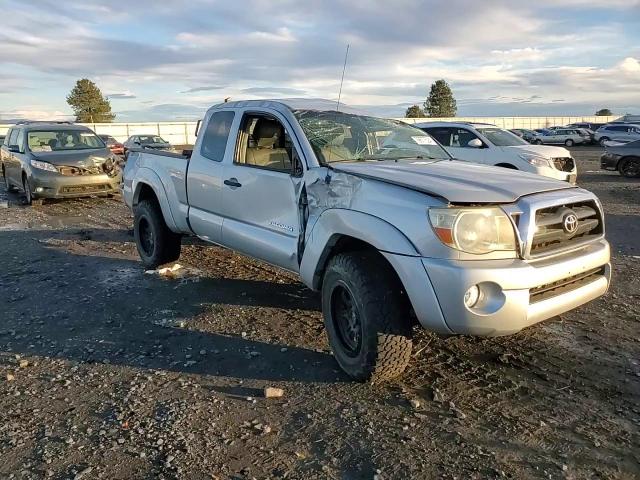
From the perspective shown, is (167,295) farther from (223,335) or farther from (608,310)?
(608,310)

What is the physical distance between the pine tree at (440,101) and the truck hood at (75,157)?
70.7 m

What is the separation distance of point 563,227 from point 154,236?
14.7 feet

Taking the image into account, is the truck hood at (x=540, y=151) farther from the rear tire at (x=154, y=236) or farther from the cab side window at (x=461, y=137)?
the rear tire at (x=154, y=236)

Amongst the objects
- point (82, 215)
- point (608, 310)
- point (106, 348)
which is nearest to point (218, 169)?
point (106, 348)

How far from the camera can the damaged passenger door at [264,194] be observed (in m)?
4.33

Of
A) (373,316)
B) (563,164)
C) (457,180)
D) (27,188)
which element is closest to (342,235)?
(373,316)

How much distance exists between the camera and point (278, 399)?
142 inches

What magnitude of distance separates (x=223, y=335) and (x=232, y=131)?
187 cm

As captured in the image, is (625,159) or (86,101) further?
(86,101)

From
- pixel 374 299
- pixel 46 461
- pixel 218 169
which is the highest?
pixel 218 169

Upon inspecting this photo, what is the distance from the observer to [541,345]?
14.4 ft

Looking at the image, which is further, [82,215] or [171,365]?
[82,215]

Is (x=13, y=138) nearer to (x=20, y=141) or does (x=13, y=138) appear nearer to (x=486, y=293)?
(x=20, y=141)

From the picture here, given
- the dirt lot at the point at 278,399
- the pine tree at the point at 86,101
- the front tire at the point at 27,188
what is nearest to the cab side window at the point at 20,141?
the front tire at the point at 27,188
